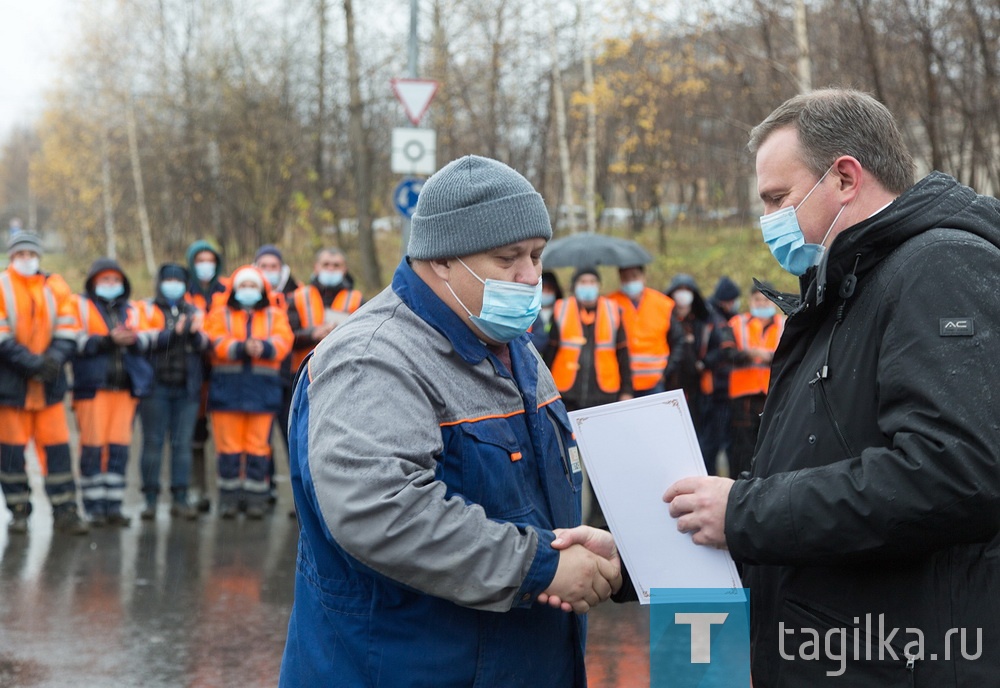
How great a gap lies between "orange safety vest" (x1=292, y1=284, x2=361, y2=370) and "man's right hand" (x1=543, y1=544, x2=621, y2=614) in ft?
25.9

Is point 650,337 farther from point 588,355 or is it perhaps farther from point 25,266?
point 25,266

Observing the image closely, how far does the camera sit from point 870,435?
238 centimetres

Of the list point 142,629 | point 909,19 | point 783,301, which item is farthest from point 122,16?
point 783,301

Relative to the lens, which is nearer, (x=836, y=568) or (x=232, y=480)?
(x=836, y=568)

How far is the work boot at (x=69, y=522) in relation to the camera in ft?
28.7

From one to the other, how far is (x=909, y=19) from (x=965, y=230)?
12.2 m

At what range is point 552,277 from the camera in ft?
34.1

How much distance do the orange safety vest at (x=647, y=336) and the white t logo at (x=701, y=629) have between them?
7.29 metres

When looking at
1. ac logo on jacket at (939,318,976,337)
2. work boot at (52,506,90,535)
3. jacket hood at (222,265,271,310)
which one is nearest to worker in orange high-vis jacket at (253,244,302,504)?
jacket hood at (222,265,271,310)

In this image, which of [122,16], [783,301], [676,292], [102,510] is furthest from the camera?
[122,16]

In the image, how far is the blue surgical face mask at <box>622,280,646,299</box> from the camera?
10562mm

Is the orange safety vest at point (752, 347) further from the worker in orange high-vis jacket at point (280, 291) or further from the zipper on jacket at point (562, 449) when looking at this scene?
the zipper on jacket at point (562, 449)

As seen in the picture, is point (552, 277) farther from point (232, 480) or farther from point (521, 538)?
point (521, 538)

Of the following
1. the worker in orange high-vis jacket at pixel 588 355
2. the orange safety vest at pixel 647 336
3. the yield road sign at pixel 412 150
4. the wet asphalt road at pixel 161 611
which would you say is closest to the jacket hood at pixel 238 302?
the wet asphalt road at pixel 161 611
